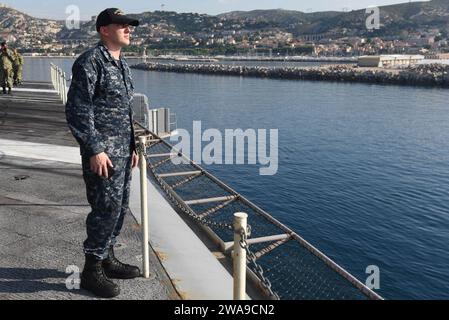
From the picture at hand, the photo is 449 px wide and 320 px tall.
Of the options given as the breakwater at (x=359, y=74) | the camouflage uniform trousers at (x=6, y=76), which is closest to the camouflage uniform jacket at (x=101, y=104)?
the camouflage uniform trousers at (x=6, y=76)

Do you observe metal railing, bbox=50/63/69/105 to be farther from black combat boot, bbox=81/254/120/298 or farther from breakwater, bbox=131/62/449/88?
breakwater, bbox=131/62/449/88

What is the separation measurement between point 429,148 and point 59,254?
1202 inches

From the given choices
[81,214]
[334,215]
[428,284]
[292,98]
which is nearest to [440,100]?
[292,98]

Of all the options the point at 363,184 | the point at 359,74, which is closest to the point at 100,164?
the point at 363,184

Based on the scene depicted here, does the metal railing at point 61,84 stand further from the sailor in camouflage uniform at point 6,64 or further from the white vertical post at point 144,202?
the white vertical post at point 144,202

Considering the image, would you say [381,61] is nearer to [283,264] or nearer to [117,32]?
[283,264]

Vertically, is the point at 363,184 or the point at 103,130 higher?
the point at 103,130

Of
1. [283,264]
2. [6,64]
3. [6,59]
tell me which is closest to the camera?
[283,264]

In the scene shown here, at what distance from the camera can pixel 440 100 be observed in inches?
2298

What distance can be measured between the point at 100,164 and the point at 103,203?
1.65 ft

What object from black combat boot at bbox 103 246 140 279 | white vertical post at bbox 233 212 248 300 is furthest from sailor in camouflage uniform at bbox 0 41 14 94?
white vertical post at bbox 233 212 248 300

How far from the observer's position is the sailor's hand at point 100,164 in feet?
12.5

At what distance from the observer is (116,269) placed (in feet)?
15.4

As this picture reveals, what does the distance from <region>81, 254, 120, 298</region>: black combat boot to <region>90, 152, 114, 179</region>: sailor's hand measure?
1.03 m
